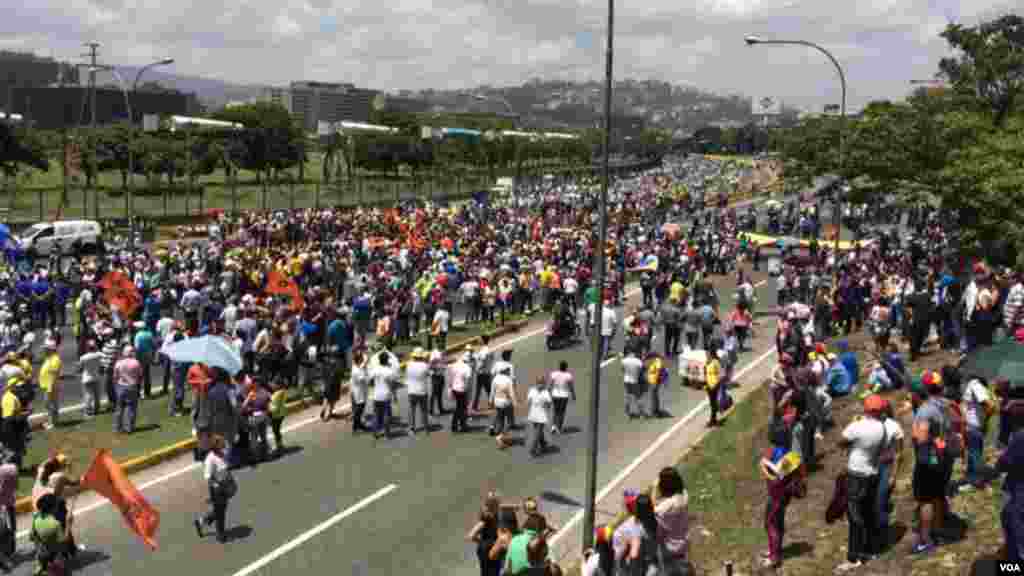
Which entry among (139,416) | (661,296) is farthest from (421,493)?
(661,296)

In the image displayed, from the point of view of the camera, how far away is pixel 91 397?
654 inches

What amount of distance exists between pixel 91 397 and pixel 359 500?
6.27 metres

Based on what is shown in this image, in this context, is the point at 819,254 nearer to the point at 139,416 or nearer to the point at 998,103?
the point at 998,103

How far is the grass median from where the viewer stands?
47.4 ft

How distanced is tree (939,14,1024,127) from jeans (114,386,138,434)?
2917cm

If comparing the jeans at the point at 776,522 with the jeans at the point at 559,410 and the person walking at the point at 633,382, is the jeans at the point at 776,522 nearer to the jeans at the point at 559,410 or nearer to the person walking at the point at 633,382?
the jeans at the point at 559,410

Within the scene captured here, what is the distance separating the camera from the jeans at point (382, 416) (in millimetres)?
15867

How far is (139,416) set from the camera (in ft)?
54.8

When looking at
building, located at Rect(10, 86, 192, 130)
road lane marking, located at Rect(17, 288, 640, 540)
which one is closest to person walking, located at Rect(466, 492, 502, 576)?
road lane marking, located at Rect(17, 288, 640, 540)

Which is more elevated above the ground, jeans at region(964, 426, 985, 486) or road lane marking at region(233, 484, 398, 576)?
jeans at region(964, 426, 985, 486)

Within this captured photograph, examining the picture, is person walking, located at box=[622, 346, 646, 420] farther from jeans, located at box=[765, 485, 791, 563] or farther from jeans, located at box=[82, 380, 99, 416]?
jeans, located at box=[82, 380, 99, 416]

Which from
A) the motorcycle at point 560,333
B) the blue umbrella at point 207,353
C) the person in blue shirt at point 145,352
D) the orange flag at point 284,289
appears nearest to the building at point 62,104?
the orange flag at point 284,289

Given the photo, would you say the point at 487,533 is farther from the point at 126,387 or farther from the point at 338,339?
the point at 338,339

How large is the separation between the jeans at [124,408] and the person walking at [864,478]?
36.1 ft
